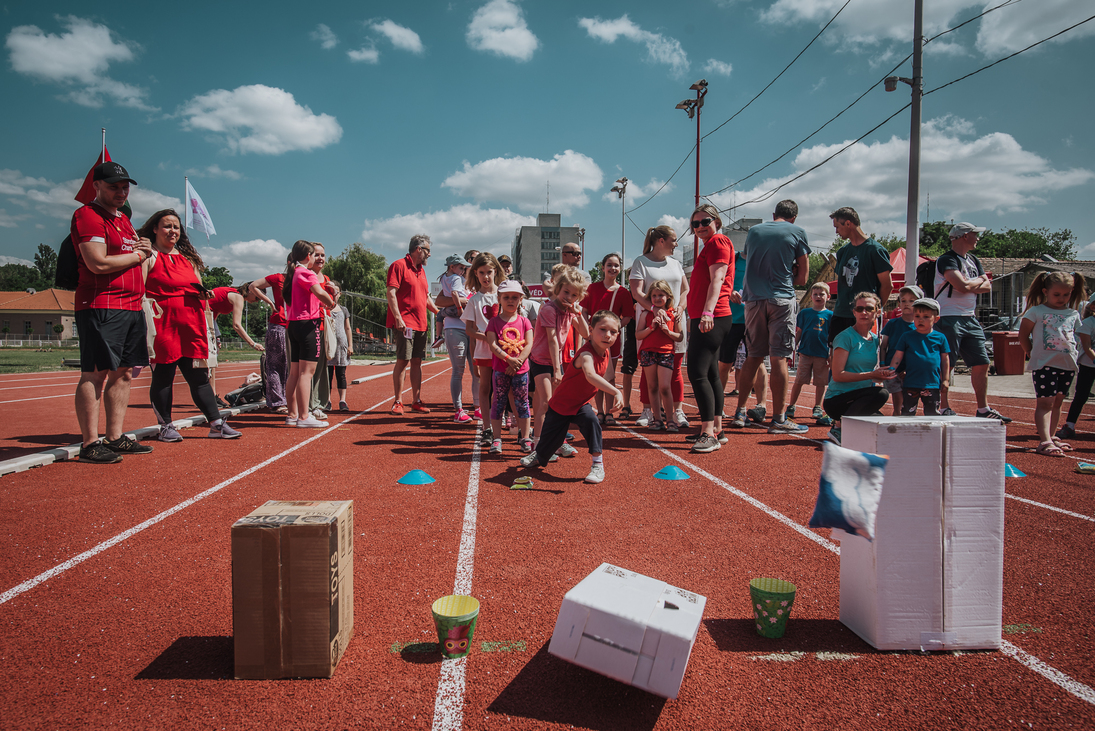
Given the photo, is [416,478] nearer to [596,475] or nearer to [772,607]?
[596,475]

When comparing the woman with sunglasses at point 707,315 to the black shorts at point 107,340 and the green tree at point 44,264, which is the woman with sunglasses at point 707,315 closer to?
the black shorts at point 107,340

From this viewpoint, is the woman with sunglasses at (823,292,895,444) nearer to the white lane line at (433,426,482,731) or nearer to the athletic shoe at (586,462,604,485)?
the athletic shoe at (586,462,604,485)

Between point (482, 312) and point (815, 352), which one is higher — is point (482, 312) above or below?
above

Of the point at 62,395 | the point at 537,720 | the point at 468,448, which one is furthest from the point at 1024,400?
the point at 62,395

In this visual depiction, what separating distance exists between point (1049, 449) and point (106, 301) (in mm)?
8768

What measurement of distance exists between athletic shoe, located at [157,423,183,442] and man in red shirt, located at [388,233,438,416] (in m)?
2.66

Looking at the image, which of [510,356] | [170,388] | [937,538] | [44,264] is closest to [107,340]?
[170,388]

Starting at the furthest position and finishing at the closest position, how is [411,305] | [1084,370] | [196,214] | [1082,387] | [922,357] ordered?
[196,214]
[411,305]
[1082,387]
[1084,370]
[922,357]

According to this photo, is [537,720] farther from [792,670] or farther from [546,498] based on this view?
[546,498]

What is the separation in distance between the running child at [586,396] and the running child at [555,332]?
61 centimetres

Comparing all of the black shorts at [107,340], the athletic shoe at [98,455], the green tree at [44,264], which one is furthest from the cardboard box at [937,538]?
the green tree at [44,264]

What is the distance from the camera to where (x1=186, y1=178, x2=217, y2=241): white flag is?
33.0 ft

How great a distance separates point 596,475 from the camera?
4508 mm

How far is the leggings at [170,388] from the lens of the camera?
5.62m
